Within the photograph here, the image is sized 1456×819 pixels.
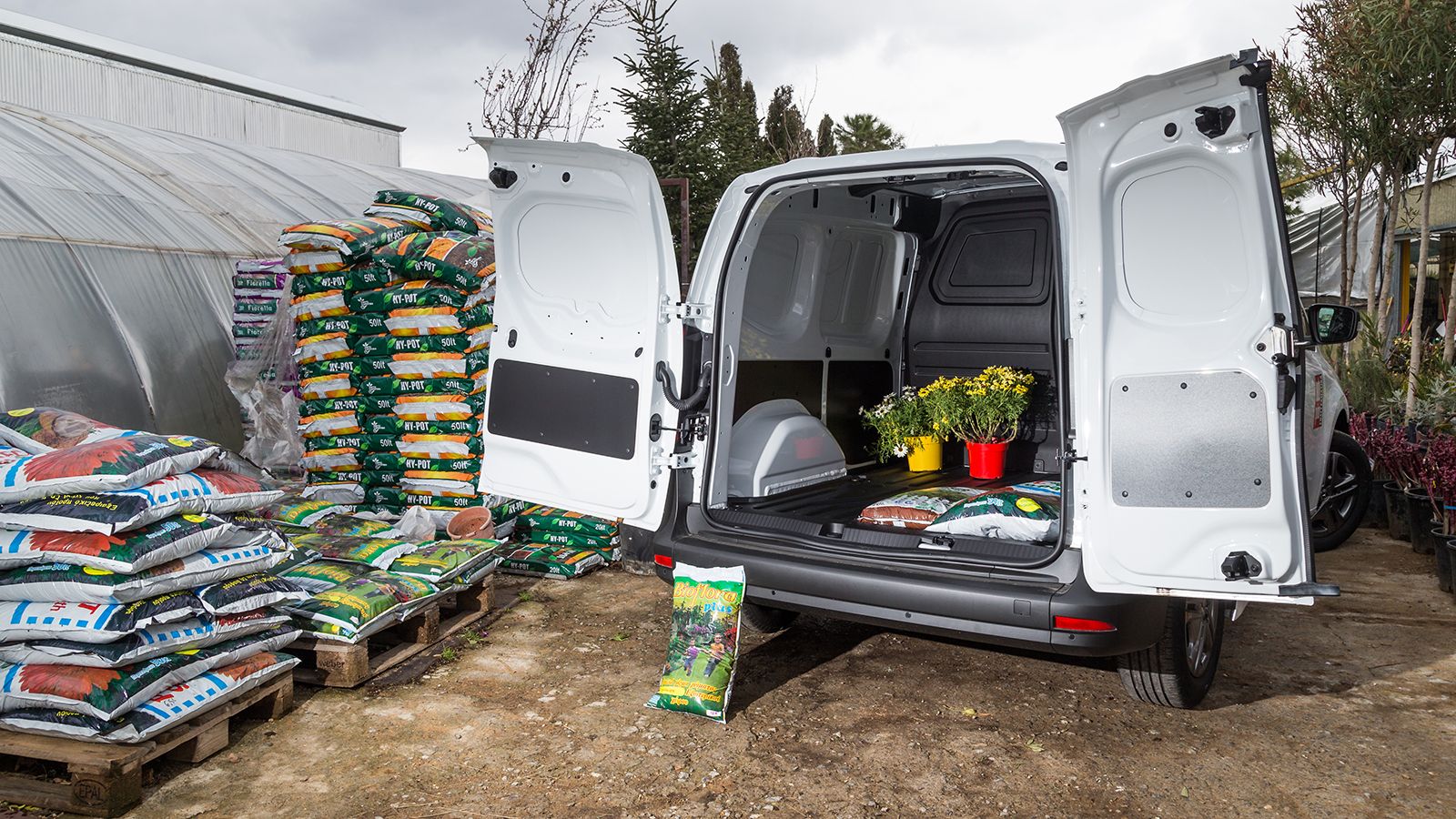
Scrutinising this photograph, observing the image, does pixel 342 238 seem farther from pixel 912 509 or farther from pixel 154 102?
pixel 154 102

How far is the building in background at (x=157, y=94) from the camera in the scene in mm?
13570

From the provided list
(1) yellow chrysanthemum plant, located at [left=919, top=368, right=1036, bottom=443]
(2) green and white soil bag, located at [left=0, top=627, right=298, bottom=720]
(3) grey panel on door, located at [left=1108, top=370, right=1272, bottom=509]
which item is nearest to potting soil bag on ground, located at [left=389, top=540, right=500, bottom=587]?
(2) green and white soil bag, located at [left=0, top=627, right=298, bottom=720]

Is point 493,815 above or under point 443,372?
under

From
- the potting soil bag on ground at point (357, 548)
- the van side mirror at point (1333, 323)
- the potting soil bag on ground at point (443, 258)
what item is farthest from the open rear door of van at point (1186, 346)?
the potting soil bag on ground at point (443, 258)

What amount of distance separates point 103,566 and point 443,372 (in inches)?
114

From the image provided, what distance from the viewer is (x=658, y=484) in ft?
13.3

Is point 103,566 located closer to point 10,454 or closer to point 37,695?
point 37,695

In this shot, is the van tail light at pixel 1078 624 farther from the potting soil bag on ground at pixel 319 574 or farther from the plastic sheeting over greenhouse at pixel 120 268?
the plastic sheeting over greenhouse at pixel 120 268

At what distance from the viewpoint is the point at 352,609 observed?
4227 mm

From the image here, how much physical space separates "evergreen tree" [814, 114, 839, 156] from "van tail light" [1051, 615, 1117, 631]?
18.7 metres

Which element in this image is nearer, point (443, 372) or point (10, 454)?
point (10, 454)

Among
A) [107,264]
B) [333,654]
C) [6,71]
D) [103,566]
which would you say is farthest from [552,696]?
[6,71]

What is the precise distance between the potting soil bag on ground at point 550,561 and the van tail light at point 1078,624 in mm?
→ 3310

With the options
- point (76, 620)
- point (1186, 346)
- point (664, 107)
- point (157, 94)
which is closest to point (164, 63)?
point (157, 94)
